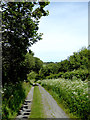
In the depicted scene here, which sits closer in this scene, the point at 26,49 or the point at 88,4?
the point at 88,4

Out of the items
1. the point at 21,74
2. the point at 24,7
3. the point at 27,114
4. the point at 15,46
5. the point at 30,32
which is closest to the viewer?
the point at 24,7

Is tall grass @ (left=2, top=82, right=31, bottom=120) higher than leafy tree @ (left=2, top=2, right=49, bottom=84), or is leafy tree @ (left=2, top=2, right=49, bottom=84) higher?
leafy tree @ (left=2, top=2, right=49, bottom=84)

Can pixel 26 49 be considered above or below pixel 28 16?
below

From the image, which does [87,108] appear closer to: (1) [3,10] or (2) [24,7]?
(2) [24,7]

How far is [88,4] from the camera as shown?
618cm

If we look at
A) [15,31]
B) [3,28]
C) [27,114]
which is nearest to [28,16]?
[15,31]

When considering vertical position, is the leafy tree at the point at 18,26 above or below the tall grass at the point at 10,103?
above

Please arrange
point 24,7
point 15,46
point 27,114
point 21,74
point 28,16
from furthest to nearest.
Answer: point 21,74
point 27,114
point 15,46
point 28,16
point 24,7

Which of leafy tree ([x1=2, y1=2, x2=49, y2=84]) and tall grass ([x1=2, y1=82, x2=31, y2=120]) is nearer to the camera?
leafy tree ([x1=2, y1=2, x2=49, y2=84])

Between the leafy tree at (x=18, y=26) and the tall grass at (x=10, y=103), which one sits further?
the tall grass at (x=10, y=103)

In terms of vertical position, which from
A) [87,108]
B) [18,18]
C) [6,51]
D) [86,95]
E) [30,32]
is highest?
[18,18]

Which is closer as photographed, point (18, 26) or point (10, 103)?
point (18, 26)

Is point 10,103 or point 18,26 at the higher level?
point 18,26

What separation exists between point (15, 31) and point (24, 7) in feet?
4.19
